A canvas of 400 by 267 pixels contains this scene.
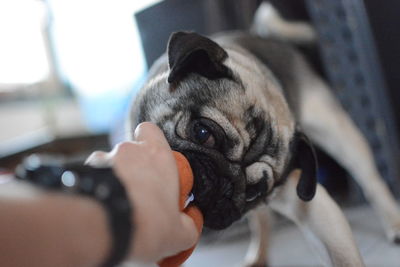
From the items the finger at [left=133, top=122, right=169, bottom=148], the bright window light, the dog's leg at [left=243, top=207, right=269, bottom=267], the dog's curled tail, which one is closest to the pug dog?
the finger at [left=133, top=122, right=169, bottom=148]

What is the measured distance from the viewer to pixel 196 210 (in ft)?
2.81

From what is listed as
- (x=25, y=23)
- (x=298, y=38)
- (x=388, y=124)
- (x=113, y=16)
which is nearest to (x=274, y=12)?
(x=298, y=38)

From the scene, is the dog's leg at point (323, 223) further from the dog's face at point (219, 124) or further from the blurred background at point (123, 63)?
the blurred background at point (123, 63)

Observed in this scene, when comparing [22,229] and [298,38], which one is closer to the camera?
[22,229]

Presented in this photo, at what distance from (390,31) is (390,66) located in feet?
0.49

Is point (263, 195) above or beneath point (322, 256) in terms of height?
above

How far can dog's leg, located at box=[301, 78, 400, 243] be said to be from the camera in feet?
5.06

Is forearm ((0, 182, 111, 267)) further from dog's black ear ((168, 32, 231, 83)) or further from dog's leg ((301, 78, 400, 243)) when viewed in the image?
dog's leg ((301, 78, 400, 243))

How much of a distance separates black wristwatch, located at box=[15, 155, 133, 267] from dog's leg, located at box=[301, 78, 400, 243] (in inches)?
41.4

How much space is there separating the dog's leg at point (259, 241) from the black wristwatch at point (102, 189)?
1.02m

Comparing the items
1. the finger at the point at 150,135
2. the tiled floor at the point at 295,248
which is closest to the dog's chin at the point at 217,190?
the finger at the point at 150,135

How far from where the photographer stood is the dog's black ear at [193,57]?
3.16ft

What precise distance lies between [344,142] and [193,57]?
2.43 ft

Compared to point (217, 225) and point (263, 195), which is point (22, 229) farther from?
point (263, 195)
